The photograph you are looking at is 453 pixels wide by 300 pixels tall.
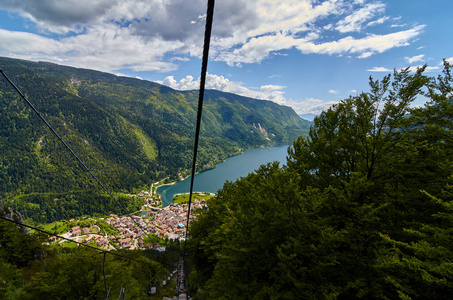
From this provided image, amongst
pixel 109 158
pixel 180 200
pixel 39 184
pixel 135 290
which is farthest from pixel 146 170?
pixel 135 290

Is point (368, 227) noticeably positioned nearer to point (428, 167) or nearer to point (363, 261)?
point (363, 261)

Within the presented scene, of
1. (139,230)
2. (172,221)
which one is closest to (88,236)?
(139,230)

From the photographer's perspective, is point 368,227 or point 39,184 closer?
point 368,227

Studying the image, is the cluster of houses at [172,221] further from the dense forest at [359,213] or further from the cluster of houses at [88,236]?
the dense forest at [359,213]

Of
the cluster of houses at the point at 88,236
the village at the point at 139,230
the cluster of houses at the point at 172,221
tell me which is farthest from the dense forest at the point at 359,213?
the cluster of houses at the point at 88,236

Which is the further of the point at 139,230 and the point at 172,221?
the point at 172,221

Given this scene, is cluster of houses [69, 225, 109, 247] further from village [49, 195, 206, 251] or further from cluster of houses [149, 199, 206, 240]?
cluster of houses [149, 199, 206, 240]

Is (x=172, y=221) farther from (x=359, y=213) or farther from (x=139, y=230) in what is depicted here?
(x=359, y=213)

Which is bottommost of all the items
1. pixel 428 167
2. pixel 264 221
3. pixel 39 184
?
pixel 39 184
